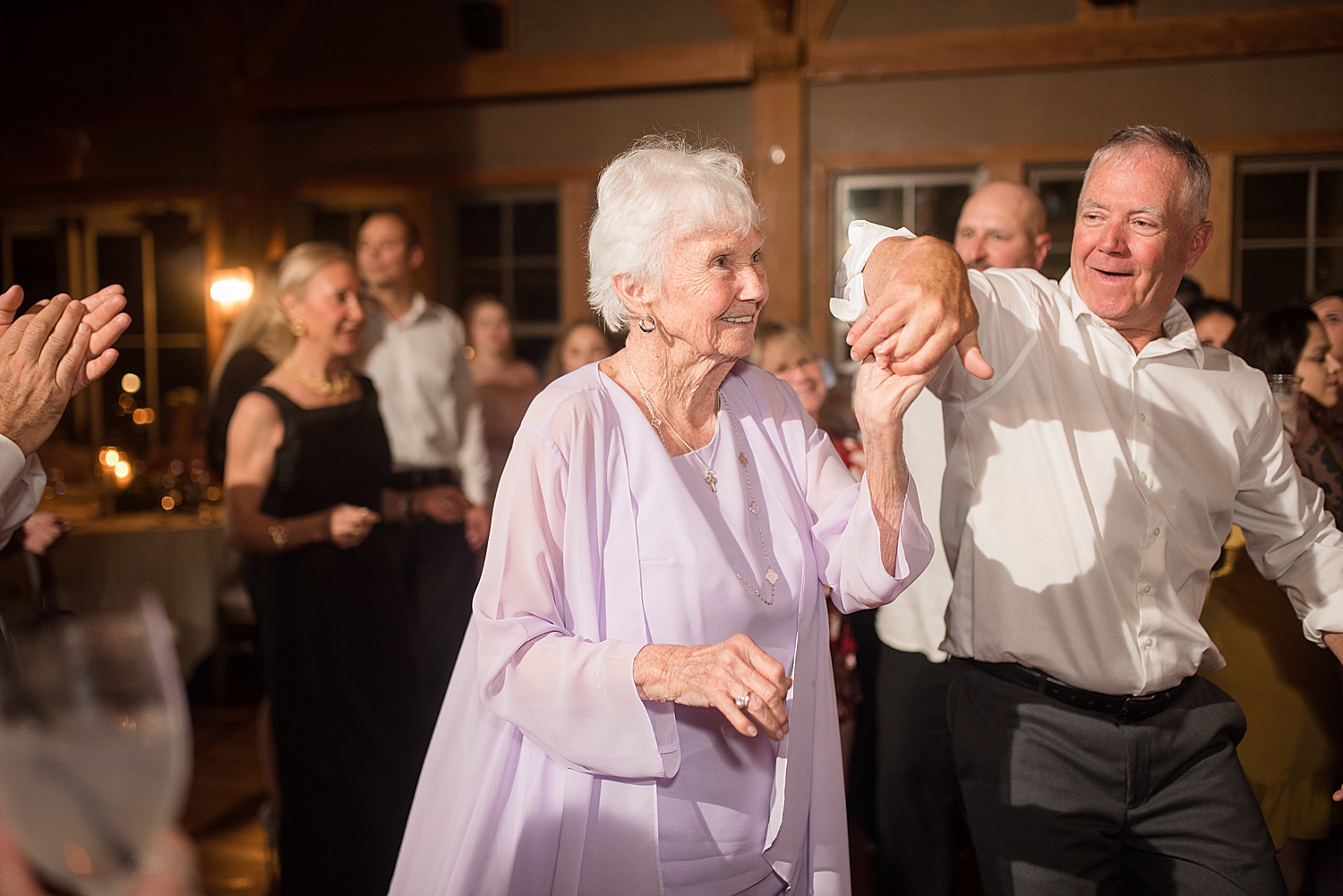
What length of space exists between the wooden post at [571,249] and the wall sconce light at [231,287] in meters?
1.94

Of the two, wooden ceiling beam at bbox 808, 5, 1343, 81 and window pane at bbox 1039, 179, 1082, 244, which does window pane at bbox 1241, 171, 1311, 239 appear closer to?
wooden ceiling beam at bbox 808, 5, 1343, 81

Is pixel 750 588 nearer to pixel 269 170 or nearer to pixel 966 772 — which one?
pixel 966 772

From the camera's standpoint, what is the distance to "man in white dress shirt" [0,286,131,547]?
145cm

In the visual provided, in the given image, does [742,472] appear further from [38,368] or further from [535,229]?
[535,229]

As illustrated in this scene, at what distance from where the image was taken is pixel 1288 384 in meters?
2.18

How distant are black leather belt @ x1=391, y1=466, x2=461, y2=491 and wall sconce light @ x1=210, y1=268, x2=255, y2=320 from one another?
3.07 m

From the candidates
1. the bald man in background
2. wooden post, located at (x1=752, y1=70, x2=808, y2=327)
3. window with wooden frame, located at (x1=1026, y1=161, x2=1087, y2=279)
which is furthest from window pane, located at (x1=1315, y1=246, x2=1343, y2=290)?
the bald man in background

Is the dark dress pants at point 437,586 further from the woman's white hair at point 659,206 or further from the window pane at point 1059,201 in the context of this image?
the window pane at point 1059,201

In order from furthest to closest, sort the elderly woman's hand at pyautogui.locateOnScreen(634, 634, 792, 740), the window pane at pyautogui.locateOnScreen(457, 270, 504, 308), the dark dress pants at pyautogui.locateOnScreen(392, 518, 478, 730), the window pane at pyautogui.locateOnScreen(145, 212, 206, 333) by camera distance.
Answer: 1. the window pane at pyautogui.locateOnScreen(145, 212, 206, 333)
2. the window pane at pyautogui.locateOnScreen(457, 270, 504, 308)
3. the dark dress pants at pyautogui.locateOnScreen(392, 518, 478, 730)
4. the elderly woman's hand at pyautogui.locateOnScreen(634, 634, 792, 740)

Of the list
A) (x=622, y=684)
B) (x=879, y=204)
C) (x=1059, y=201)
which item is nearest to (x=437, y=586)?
(x=622, y=684)

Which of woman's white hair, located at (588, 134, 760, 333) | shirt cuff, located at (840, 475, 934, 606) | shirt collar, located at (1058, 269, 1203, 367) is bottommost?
shirt cuff, located at (840, 475, 934, 606)

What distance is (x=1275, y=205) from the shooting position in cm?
546

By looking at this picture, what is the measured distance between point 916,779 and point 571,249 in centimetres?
461

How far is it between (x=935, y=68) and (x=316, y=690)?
4.78 metres
